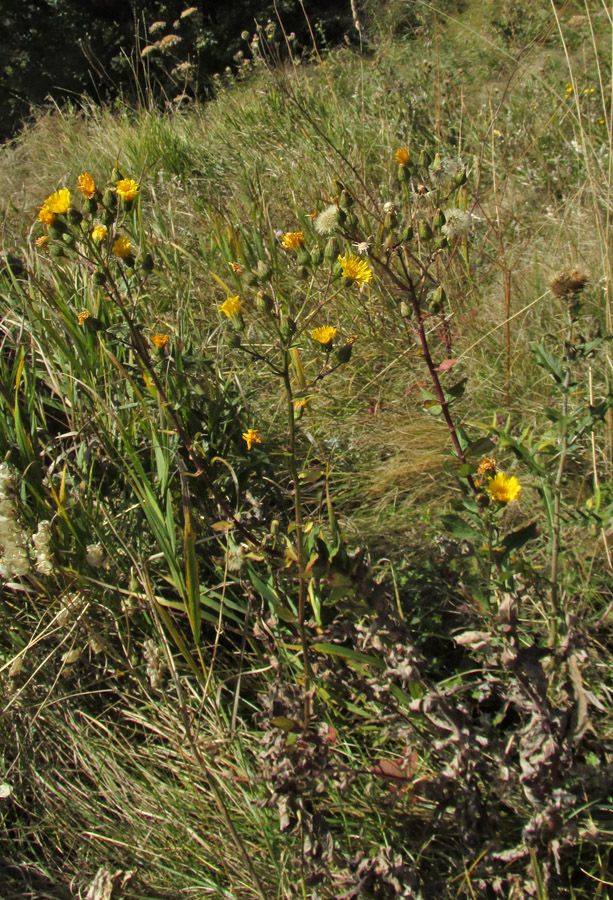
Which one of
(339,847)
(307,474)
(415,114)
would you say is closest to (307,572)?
(307,474)

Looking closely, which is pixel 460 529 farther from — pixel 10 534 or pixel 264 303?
pixel 10 534

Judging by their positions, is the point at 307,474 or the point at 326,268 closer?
the point at 307,474

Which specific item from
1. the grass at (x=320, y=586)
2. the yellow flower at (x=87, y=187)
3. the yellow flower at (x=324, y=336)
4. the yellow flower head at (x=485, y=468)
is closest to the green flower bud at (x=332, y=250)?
the grass at (x=320, y=586)

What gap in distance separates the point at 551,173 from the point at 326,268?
1079 mm

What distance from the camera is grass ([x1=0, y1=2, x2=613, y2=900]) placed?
101cm

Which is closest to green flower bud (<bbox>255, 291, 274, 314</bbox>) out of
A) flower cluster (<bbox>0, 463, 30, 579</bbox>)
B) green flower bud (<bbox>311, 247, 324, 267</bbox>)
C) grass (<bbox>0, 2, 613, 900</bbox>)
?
grass (<bbox>0, 2, 613, 900</bbox>)

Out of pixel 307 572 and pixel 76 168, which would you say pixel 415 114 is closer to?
pixel 76 168

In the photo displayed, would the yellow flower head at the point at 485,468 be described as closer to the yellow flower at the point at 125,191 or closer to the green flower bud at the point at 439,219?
the green flower bud at the point at 439,219

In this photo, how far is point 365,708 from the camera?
1.31m

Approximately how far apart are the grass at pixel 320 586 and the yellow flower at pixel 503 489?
0.04 meters

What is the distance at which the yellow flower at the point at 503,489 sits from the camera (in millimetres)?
1067

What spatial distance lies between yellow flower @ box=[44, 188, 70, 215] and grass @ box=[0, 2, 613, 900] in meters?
0.04

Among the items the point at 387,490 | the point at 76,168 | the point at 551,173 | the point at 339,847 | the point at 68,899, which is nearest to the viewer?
the point at 339,847

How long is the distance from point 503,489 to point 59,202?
3.13 feet
